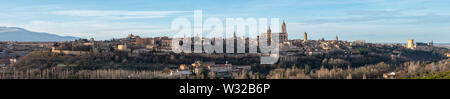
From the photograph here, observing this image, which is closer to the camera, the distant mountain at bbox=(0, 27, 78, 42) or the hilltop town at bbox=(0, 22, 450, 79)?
the hilltop town at bbox=(0, 22, 450, 79)

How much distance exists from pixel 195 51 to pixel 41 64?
51.2 ft

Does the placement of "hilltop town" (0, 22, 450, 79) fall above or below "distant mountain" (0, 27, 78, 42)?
below

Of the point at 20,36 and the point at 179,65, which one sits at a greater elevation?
the point at 20,36

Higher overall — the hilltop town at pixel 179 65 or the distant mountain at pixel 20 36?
the distant mountain at pixel 20 36

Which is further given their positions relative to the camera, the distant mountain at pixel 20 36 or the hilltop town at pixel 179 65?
the distant mountain at pixel 20 36

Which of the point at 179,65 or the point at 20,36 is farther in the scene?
the point at 20,36
